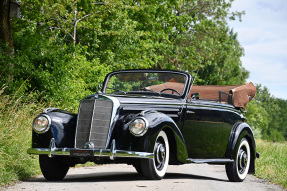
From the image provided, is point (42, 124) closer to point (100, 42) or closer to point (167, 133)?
point (167, 133)

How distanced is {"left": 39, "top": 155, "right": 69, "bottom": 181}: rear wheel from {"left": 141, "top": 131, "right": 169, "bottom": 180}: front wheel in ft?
5.22

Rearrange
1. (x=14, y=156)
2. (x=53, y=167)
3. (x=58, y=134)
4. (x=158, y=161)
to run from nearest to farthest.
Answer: (x=158, y=161)
(x=58, y=134)
(x=53, y=167)
(x=14, y=156)

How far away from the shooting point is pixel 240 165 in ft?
31.1

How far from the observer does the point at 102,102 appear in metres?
7.72

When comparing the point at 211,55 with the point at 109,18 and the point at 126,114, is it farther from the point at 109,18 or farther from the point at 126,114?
the point at 126,114

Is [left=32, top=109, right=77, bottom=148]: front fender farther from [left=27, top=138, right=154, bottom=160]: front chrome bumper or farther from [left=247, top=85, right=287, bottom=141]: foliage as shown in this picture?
[left=247, top=85, right=287, bottom=141]: foliage

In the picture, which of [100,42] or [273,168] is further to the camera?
[100,42]

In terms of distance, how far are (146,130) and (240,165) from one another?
300cm

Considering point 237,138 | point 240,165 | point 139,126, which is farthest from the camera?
point 240,165

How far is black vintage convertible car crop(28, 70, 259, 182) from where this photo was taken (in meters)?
7.34

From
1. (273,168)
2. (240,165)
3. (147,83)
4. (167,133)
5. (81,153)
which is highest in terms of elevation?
(147,83)

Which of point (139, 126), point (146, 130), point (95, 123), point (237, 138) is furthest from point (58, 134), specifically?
point (237, 138)

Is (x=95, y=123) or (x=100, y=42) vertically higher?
(x=100, y=42)

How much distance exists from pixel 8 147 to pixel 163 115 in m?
3.09
